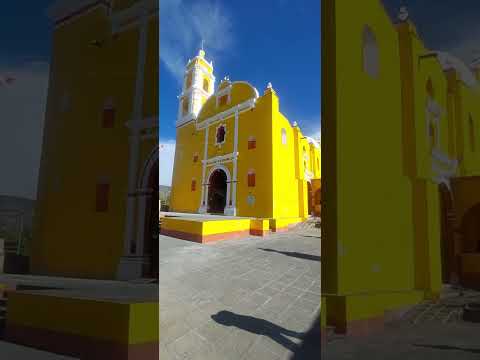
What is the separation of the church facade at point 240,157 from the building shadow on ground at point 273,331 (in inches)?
18.8

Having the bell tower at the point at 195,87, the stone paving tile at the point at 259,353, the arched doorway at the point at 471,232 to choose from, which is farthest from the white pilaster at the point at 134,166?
the arched doorway at the point at 471,232

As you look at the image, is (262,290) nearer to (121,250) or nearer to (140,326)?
(140,326)

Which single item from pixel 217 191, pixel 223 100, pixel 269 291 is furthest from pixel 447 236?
pixel 223 100

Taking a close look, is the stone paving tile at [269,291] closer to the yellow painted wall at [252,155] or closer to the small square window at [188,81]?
the yellow painted wall at [252,155]

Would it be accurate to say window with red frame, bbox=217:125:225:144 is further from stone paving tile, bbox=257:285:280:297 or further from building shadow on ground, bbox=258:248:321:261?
stone paving tile, bbox=257:285:280:297

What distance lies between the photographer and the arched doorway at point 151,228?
1.30 metres

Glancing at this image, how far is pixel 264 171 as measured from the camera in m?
1.34

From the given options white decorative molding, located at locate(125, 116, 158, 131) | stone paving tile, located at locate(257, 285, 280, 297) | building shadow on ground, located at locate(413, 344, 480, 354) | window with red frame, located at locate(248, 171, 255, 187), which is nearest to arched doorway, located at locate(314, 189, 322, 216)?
window with red frame, located at locate(248, 171, 255, 187)

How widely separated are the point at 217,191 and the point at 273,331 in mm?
707

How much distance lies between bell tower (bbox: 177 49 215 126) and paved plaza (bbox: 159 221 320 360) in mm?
599

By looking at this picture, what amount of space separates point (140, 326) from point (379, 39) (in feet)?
9.38

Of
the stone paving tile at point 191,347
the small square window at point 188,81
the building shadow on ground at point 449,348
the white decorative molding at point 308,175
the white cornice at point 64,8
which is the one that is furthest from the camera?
the building shadow on ground at point 449,348

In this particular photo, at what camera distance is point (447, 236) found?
10.2 feet

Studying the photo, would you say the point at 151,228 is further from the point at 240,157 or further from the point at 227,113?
the point at 227,113
